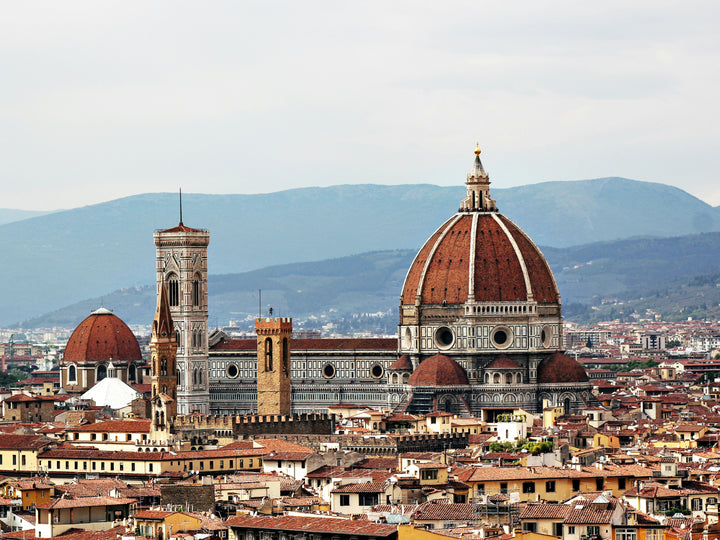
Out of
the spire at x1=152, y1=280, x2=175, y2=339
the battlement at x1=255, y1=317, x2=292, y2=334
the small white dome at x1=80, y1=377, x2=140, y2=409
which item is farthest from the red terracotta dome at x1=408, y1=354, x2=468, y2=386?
the spire at x1=152, y1=280, x2=175, y2=339

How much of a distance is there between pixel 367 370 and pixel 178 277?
43.3 ft

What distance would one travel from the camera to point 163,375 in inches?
4117

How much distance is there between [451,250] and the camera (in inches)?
5027

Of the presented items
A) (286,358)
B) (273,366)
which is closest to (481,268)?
(286,358)

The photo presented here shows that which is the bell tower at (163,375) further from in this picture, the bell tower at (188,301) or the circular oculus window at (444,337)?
the bell tower at (188,301)

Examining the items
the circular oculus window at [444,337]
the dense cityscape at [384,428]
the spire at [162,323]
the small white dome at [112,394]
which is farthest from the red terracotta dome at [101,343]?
the spire at [162,323]

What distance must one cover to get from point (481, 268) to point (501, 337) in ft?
13.7

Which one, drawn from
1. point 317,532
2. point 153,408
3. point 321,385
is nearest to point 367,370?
point 321,385

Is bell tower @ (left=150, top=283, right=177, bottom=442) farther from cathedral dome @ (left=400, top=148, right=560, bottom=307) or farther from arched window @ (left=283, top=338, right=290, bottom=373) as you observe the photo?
cathedral dome @ (left=400, top=148, right=560, bottom=307)

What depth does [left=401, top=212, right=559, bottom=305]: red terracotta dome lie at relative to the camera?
126m

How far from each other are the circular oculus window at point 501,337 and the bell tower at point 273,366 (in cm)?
1250

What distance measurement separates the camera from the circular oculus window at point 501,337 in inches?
4980

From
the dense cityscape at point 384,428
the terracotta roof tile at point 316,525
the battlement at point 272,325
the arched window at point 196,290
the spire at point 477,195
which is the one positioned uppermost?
the spire at point 477,195

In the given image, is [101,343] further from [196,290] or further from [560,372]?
[560,372]
